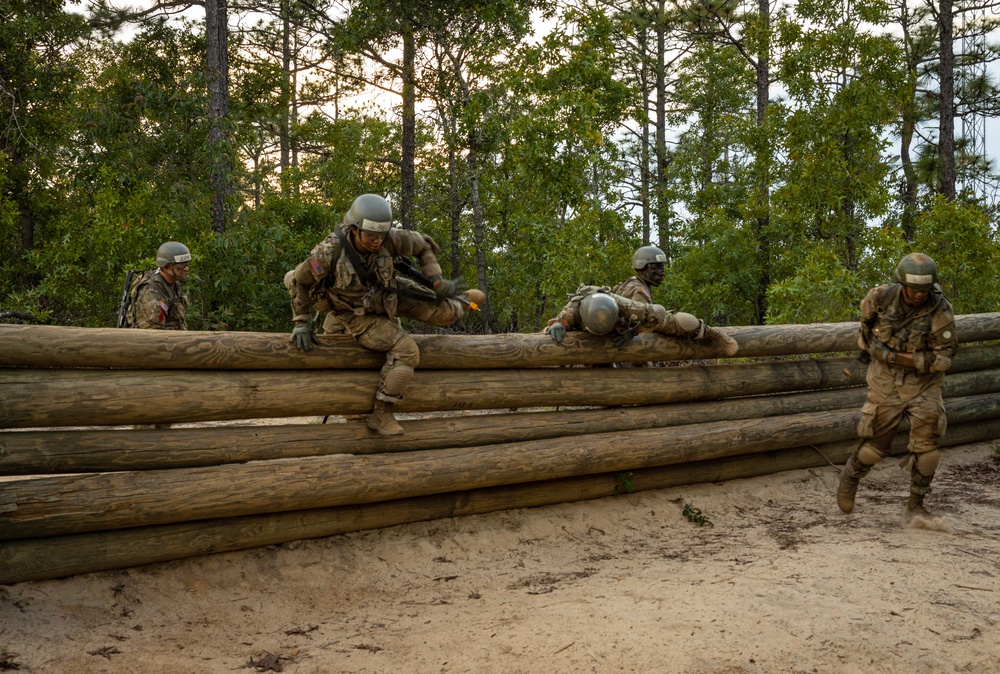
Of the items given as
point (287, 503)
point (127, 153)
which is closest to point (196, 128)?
point (127, 153)

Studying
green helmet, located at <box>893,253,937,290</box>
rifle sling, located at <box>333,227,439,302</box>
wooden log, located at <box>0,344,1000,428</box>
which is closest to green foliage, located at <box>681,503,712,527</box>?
wooden log, located at <box>0,344,1000,428</box>

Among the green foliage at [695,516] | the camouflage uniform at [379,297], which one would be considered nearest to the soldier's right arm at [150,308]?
the camouflage uniform at [379,297]

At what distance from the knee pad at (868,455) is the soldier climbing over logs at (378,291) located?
364 centimetres

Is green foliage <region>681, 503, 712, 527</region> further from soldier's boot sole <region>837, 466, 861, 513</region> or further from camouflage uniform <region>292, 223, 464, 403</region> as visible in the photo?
camouflage uniform <region>292, 223, 464, 403</region>

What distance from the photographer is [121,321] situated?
7879 mm

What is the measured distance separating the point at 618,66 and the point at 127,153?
48.5 ft

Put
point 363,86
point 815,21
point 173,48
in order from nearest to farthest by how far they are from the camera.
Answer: point 815,21
point 173,48
point 363,86

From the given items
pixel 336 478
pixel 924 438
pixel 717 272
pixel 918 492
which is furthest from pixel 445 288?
pixel 717 272

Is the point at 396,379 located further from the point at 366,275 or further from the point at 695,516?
the point at 695,516

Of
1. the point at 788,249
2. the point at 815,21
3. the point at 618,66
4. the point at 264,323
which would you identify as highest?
the point at 618,66

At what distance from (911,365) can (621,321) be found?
2.45 metres

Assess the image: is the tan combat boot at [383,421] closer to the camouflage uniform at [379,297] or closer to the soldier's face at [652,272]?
the camouflage uniform at [379,297]

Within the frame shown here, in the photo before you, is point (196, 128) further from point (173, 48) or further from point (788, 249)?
point (788, 249)

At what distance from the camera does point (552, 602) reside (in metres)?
5.28
